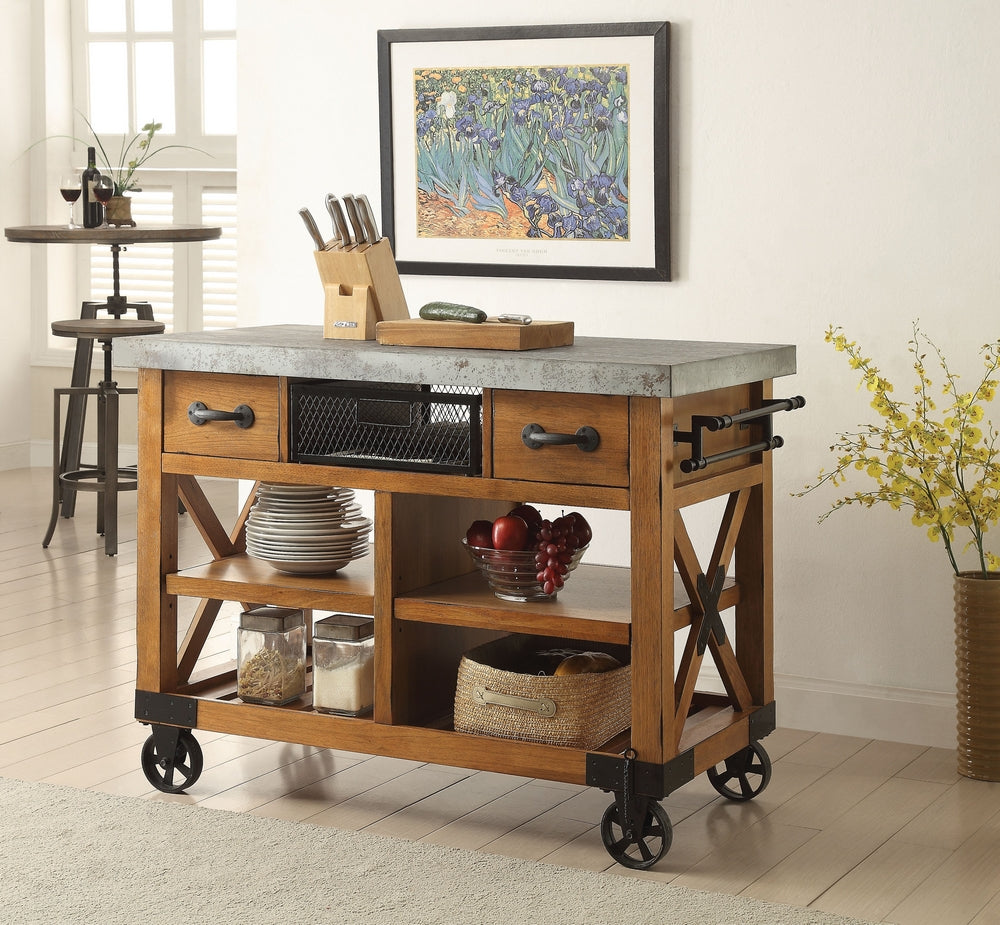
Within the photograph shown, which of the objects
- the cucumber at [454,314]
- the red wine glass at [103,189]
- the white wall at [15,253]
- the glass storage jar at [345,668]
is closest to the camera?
the cucumber at [454,314]

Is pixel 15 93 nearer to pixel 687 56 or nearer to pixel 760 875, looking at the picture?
pixel 687 56

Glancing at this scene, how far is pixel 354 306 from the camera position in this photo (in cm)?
317

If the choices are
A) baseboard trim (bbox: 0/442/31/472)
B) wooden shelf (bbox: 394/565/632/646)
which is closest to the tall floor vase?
wooden shelf (bbox: 394/565/632/646)

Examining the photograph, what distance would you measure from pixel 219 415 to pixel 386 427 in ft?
1.20

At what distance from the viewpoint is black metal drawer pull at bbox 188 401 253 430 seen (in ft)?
10.1

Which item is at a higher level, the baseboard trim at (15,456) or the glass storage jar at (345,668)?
the baseboard trim at (15,456)

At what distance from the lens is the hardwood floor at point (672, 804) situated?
2.79 meters

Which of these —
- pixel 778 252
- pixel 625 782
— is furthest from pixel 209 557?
pixel 625 782

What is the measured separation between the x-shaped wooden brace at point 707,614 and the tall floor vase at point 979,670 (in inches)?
21.6

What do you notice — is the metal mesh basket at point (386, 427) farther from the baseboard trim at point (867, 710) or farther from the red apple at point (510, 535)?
the baseboard trim at point (867, 710)

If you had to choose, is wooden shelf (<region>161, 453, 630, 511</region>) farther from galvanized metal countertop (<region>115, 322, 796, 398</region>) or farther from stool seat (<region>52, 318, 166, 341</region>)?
stool seat (<region>52, 318, 166, 341</region>)

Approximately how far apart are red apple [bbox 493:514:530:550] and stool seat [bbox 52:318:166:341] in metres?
2.99

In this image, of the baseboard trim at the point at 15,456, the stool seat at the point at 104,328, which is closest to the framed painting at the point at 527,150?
the stool seat at the point at 104,328

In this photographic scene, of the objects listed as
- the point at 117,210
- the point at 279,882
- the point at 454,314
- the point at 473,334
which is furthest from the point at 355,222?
the point at 117,210
